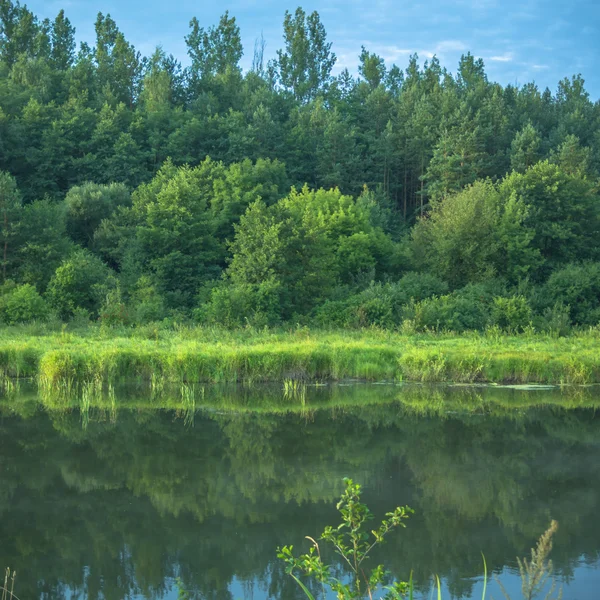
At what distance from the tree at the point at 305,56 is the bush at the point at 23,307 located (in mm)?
49342

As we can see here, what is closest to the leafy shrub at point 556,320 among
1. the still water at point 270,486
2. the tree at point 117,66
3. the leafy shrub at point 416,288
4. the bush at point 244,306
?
the leafy shrub at point 416,288

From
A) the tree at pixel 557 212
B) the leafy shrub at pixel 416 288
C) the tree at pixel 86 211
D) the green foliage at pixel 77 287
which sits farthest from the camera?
the tree at pixel 557 212

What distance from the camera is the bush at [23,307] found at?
29078 millimetres

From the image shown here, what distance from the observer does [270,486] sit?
10.9m

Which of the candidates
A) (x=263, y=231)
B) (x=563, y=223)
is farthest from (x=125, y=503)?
(x=563, y=223)

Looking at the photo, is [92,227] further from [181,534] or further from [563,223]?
[181,534]

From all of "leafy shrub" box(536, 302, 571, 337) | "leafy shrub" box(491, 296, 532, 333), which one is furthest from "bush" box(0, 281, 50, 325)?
"leafy shrub" box(536, 302, 571, 337)

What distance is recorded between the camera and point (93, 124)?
170 feet

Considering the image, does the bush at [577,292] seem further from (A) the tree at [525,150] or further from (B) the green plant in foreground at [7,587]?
(B) the green plant in foreground at [7,587]

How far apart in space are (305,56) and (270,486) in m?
70.3

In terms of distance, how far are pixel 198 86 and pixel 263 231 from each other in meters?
37.0

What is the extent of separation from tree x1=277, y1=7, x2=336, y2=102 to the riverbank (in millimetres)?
57241

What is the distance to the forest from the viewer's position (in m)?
32.0

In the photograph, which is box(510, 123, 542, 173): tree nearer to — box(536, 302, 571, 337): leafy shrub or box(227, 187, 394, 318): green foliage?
box(227, 187, 394, 318): green foliage
